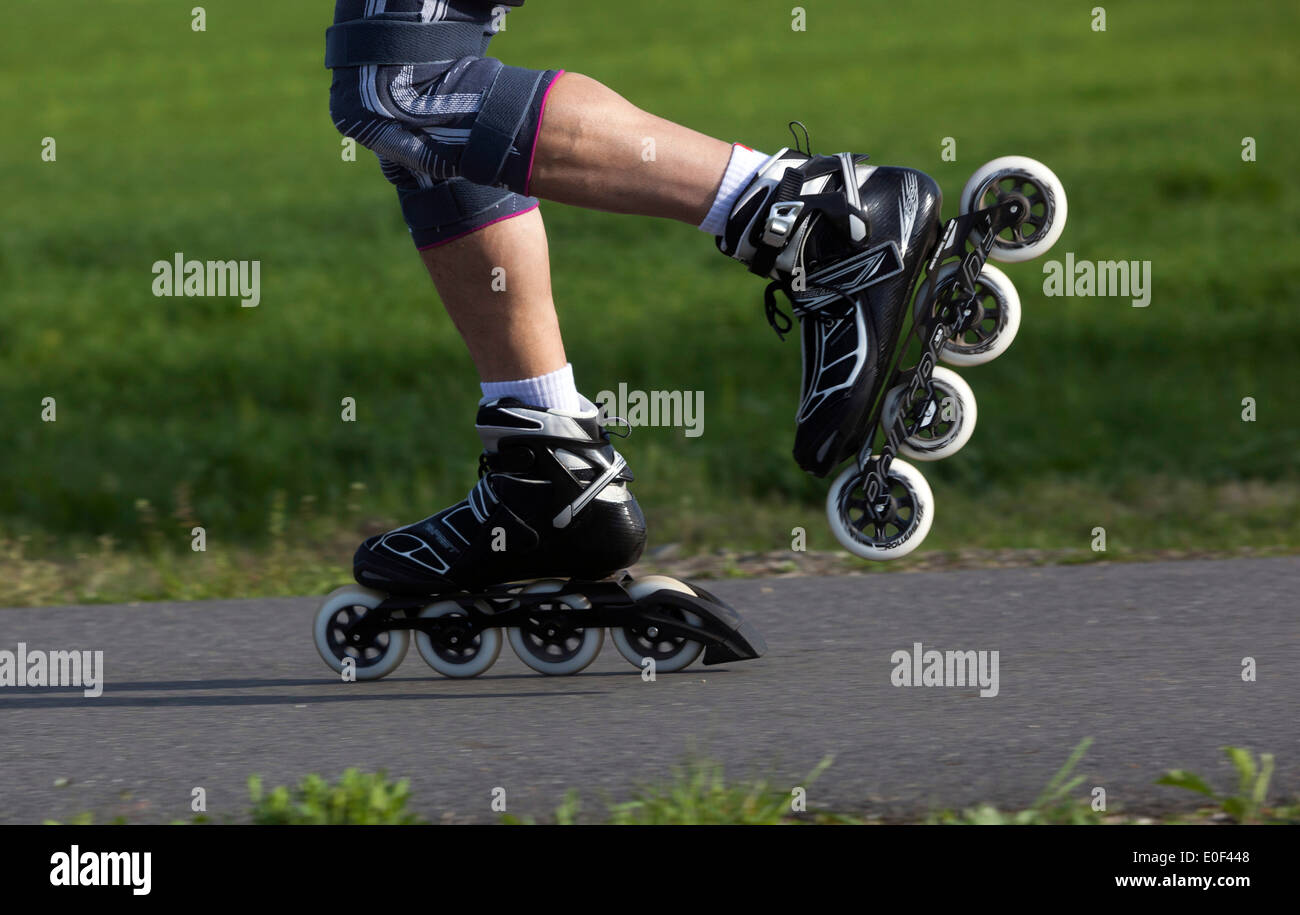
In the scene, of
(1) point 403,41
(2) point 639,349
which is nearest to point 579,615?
(1) point 403,41

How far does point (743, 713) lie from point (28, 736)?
1303mm

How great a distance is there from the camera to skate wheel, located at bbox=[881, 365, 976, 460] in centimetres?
326

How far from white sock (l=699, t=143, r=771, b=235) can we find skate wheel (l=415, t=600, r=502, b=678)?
0.97 m

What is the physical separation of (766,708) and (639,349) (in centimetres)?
509

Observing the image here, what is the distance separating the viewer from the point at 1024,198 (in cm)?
326

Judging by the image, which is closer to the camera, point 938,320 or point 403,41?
point 403,41

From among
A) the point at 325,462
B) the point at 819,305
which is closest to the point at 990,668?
the point at 819,305

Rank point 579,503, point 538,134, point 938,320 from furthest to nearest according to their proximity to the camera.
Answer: point 579,503 → point 938,320 → point 538,134

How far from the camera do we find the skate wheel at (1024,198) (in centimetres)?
324

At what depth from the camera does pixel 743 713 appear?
3061 mm

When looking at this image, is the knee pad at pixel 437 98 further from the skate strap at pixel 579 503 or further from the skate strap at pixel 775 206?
the skate strap at pixel 579 503

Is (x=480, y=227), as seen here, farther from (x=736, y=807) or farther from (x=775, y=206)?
(x=736, y=807)

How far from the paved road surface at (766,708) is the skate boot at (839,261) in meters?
0.53

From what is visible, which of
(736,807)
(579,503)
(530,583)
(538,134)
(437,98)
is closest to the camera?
(736,807)
